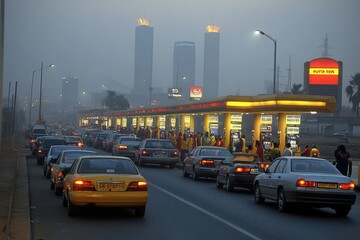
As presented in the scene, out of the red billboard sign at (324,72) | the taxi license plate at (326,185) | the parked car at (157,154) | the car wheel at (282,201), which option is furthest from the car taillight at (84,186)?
the red billboard sign at (324,72)

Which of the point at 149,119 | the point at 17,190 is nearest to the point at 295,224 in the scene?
the point at 17,190

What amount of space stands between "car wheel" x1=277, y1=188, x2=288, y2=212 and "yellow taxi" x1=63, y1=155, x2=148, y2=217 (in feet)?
12.7

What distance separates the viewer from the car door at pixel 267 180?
17953mm

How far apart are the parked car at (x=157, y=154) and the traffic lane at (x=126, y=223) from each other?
635 inches

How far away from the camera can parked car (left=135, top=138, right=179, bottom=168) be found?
3456 centimetres

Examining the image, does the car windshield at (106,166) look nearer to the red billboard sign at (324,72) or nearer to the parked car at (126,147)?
the parked car at (126,147)

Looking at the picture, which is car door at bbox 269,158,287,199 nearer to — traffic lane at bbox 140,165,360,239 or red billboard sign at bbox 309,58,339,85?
traffic lane at bbox 140,165,360,239

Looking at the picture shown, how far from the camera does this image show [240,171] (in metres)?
22.1

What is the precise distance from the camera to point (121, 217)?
15.1 metres

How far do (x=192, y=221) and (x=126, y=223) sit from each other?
1.49 meters

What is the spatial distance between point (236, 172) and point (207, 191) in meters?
1.27

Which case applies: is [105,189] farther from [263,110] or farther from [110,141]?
[110,141]

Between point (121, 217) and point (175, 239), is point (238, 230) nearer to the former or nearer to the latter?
point (175, 239)

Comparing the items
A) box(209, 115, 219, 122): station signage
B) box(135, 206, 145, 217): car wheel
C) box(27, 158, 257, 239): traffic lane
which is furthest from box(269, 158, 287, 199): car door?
box(209, 115, 219, 122): station signage
